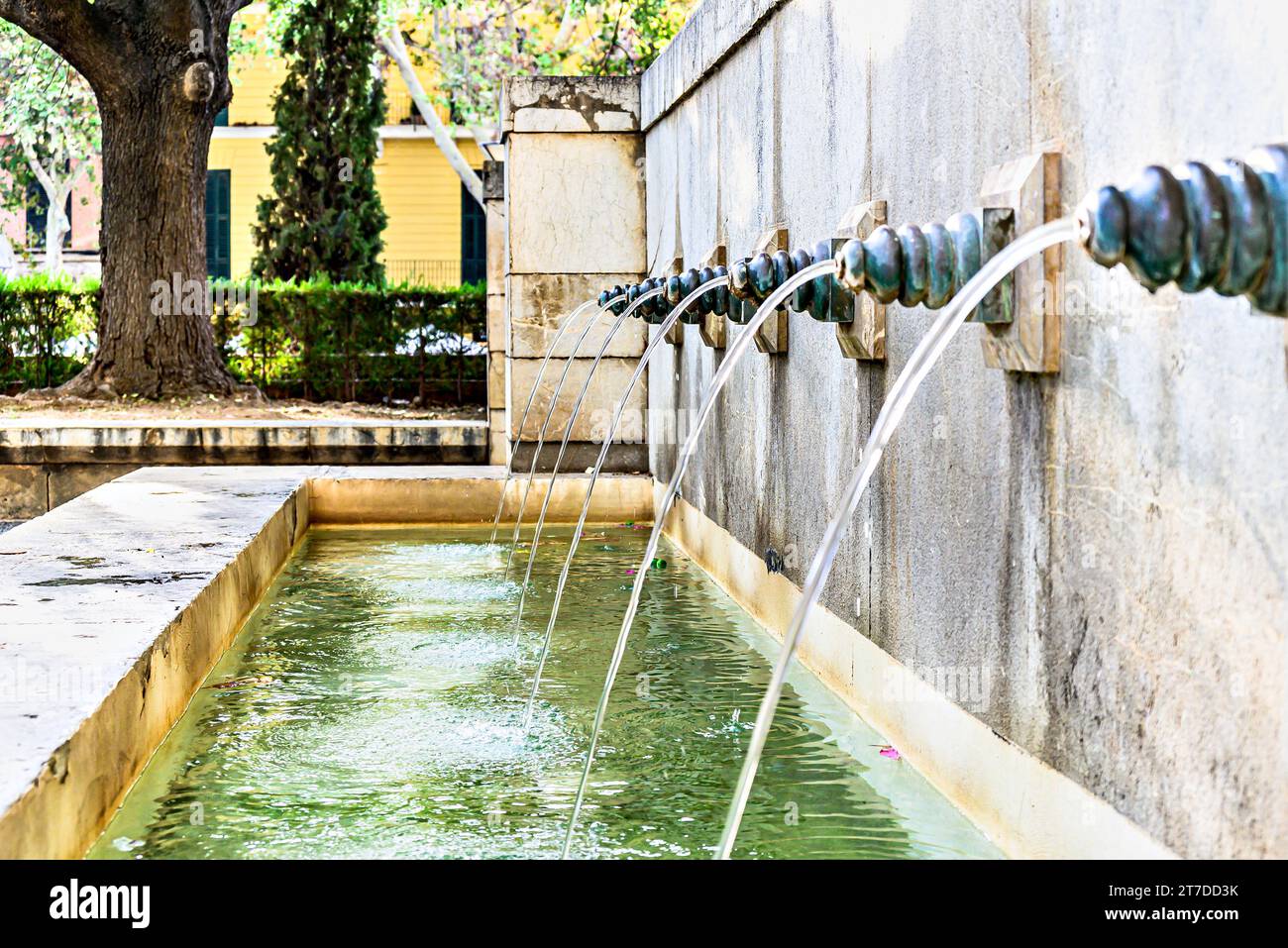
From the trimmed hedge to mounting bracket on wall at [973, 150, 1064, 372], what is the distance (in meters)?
10.9

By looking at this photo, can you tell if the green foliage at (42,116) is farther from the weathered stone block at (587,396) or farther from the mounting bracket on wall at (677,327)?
the mounting bracket on wall at (677,327)

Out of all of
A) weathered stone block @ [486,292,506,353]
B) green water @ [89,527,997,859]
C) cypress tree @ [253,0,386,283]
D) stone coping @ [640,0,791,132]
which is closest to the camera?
green water @ [89,527,997,859]

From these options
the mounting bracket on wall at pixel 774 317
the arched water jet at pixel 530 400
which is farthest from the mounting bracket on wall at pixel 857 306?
the arched water jet at pixel 530 400

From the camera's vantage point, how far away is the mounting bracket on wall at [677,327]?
8719 mm

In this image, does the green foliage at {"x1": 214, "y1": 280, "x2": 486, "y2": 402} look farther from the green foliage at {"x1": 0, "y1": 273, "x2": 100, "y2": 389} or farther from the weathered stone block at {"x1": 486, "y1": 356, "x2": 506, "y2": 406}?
the weathered stone block at {"x1": 486, "y1": 356, "x2": 506, "y2": 406}

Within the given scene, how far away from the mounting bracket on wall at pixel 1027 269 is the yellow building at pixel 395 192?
2833cm

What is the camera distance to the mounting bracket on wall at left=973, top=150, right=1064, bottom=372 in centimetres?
331

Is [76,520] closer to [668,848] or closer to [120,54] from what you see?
[668,848]

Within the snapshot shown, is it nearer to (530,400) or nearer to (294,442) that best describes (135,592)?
(530,400)

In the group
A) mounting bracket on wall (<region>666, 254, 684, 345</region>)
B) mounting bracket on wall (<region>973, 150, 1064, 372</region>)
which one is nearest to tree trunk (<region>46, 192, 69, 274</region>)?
mounting bracket on wall (<region>666, 254, 684, 345</region>)

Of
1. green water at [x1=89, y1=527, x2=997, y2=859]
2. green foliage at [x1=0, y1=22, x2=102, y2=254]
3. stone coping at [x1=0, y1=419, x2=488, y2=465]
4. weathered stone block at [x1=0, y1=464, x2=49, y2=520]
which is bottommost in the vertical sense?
green water at [x1=89, y1=527, x2=997, y2=859]

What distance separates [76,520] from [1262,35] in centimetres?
607

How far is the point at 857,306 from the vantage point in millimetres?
4805
